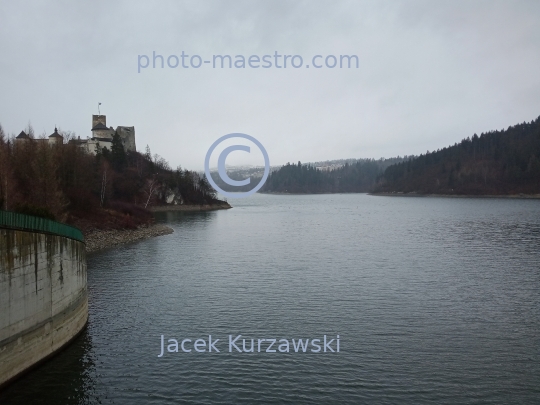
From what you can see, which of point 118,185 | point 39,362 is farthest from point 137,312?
point 118,185

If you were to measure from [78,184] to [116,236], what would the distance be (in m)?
15.0

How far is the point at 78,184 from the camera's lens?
63219mm

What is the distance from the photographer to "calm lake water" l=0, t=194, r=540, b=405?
15742mm

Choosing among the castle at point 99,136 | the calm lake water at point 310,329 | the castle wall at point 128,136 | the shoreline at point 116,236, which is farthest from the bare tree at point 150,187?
the calm lake water at point 310,329

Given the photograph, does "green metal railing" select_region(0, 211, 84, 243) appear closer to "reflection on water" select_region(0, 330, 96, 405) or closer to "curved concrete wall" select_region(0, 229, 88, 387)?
"curved concrete wall" select_region(0, 229, 88, 387)

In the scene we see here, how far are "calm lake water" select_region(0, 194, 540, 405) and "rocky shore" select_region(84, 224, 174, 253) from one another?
4839mm

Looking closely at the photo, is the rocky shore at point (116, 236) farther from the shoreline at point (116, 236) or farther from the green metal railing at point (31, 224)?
the green metal railing at point (31, 224)

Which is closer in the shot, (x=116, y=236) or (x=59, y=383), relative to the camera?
(x=59, y=383)

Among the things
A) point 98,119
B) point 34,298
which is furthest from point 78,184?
point 98,119

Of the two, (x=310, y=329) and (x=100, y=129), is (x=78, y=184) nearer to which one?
(x=310, y=329)

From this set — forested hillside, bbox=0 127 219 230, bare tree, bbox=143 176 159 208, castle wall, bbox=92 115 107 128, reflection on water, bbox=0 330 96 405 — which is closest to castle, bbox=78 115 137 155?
castle wall, bbox=92 115 107 128

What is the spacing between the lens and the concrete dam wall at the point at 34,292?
14898mm

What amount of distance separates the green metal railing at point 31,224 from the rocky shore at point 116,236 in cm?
2654

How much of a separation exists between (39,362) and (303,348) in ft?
35.6
